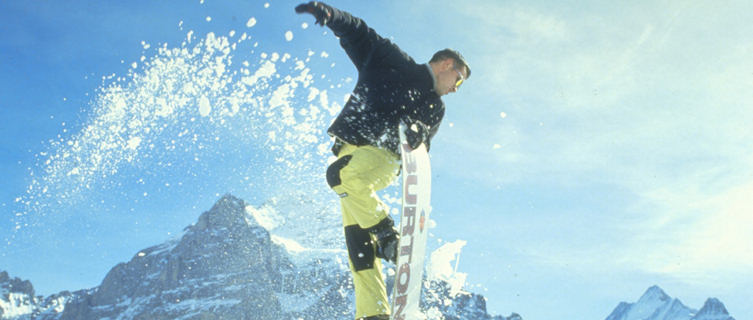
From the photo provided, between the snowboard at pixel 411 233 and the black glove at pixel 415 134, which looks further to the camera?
the black glove at pixel 415 134

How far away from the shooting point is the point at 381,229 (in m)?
4.47

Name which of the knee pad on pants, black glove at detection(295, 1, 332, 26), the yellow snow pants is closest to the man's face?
the yellow snow pants

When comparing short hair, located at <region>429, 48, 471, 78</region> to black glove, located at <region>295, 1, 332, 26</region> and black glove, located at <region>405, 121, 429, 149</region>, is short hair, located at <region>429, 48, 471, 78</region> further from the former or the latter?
black glove, located at <region>295, 1, 332, 26</region>

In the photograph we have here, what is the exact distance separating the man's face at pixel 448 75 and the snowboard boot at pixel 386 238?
58.7 inches

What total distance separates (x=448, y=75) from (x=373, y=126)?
0.99m

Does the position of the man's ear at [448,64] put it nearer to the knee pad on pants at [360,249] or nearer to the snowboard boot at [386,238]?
the snowboard boot at [386,238]

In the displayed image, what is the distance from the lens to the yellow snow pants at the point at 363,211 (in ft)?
14.6

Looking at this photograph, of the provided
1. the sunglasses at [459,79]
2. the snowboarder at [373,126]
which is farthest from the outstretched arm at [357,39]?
the sunglasses at [459,79]

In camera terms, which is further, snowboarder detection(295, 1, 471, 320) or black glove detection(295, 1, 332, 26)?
snowboarder detection(295, 1, 471, 320)

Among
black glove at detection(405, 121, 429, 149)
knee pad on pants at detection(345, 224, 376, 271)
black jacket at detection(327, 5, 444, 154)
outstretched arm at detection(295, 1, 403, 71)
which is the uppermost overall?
outstretched arm at detection(295, 1, 403, 71)

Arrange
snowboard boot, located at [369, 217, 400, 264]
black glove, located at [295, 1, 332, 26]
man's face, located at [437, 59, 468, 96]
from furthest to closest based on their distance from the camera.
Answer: man's face, located at [437, 59, 468, 96] → snowboard boot, located at [369, 217, 400, 264] → black glove, located at [295, 1, 332, 26]

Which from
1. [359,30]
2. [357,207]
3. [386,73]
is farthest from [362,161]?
[359,30]

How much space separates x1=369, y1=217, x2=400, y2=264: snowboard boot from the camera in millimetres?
4430

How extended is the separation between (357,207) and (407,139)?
786 mm
